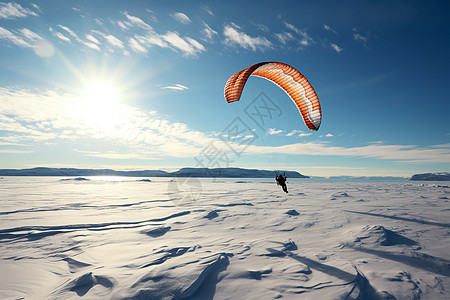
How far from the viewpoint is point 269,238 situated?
770 centimetres

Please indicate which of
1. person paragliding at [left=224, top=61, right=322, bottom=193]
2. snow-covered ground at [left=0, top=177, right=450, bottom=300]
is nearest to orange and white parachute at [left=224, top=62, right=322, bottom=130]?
person paragliding at [left=224, top=61, right=322, bottom=193]

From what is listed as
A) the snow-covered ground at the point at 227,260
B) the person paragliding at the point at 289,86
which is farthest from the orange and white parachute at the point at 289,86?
the snow-covered ground at the point at 227,260

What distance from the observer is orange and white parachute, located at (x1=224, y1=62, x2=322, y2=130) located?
9.56 m

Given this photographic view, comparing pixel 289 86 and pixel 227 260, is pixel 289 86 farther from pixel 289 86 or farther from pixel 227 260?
pixel 227 260

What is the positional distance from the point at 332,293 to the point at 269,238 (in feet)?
12.0

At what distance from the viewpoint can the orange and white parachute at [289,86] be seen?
31.4 feet

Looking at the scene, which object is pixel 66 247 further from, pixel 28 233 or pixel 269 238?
pixel 269 238

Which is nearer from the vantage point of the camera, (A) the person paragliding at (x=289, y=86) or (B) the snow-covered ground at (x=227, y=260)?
(B) the snow-covered ground at (x=227, y=260)

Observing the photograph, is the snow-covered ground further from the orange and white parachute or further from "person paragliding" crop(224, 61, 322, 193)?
the orange and white parachute

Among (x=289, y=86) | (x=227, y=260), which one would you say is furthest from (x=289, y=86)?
(x=227, y=260)

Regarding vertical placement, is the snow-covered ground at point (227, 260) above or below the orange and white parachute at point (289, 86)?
below

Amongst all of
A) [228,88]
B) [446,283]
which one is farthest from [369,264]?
[228,88]

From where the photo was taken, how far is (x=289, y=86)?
10789 mm

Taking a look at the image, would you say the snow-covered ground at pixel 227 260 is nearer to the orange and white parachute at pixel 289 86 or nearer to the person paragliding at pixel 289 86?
the person paragliding at pixel 289 86
